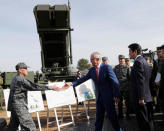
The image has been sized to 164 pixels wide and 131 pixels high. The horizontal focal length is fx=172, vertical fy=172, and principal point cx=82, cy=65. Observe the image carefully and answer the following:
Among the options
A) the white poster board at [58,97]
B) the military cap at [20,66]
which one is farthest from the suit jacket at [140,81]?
the white poster board at [58,97]

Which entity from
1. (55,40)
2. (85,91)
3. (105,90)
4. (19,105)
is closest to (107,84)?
(105,90)

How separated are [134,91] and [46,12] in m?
5.26

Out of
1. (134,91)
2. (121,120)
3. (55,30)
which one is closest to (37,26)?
(55,30)

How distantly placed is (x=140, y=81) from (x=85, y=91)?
2856 millimetres

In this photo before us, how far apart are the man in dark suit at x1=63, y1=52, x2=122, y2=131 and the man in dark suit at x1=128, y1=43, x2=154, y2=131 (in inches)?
16.9

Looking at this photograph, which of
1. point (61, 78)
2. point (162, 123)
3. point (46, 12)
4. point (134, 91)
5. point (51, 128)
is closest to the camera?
Answer: point (134, 91)

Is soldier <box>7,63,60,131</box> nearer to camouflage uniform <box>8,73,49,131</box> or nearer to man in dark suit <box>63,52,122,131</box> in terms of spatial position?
camouflage uniform <box>8,73,49,131</box>

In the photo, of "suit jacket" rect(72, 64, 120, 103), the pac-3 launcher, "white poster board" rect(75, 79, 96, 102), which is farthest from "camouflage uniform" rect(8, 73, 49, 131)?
the pac-3 launcher

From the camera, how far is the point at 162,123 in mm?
4551

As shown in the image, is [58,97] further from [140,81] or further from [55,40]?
[55,40]

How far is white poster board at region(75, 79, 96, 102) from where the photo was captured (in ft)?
18.0

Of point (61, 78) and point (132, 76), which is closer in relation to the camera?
point (132, 76)

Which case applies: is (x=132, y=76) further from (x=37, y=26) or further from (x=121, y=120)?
(x=37, y=26)

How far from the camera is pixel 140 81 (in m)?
2.98
